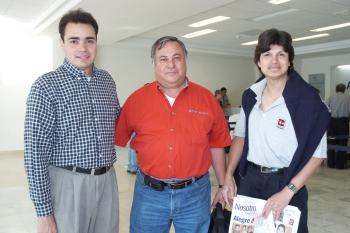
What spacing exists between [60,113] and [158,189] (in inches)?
25.9

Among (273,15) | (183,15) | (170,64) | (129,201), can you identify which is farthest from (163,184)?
(273,15)

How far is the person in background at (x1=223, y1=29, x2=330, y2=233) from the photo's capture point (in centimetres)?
175

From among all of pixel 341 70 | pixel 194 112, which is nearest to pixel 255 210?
pixel 194 112

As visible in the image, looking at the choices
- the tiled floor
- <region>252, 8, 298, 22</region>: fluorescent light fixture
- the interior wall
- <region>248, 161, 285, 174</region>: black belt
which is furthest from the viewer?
the interior wall

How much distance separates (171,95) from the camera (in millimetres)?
2023

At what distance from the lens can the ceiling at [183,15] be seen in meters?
6.00

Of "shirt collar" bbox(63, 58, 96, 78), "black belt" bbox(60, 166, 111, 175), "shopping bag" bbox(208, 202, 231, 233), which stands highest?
"shirt collar" bbox(63, 58, 96, 78)

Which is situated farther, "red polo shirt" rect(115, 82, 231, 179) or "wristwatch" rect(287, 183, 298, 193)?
"red polo shirt" rect(115, 82, 231, 179)

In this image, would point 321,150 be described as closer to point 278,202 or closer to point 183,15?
point 278,202

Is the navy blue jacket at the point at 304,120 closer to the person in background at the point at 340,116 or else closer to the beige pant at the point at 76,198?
the beige pant at the point at 76,198

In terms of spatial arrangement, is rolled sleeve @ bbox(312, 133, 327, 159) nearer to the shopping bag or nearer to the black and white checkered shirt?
the shopping bag

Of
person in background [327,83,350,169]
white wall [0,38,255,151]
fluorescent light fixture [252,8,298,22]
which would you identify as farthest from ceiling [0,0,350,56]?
person in background [327,83,350,169]

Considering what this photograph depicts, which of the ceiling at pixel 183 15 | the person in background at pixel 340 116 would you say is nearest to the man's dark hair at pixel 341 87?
the person in background at pixel 340 116

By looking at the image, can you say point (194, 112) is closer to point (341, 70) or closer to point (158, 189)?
point (158, 189)
